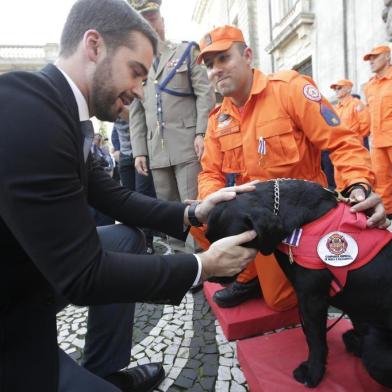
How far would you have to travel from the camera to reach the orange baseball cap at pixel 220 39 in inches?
97.3

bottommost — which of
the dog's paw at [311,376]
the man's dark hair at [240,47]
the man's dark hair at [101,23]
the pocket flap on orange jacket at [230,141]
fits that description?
the dog's paw at [311,376]

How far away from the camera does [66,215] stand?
117cm

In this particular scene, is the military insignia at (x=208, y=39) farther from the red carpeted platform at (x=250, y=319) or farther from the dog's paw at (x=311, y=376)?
the dog's paw at (x=311, y=376)

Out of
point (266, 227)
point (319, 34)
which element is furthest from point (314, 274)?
point (319, 34)

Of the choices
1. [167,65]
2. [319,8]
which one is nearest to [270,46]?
[319,8]

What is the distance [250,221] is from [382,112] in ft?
15.5

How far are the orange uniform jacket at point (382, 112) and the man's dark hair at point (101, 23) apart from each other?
4.64 metres

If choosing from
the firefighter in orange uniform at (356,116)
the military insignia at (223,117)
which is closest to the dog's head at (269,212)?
the military insignia at (223,117)

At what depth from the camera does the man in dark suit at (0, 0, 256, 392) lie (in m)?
1.12

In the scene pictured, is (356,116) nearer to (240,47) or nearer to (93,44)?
(240,47)

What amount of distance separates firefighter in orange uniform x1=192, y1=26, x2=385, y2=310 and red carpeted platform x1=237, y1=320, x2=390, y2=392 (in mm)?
303

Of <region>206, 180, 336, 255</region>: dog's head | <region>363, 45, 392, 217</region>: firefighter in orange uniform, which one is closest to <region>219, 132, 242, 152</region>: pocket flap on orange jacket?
<region>206, 180, 336, 255</region>: dog's head

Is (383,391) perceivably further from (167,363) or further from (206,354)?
(167,363)

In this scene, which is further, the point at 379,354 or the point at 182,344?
the point at 182,344
